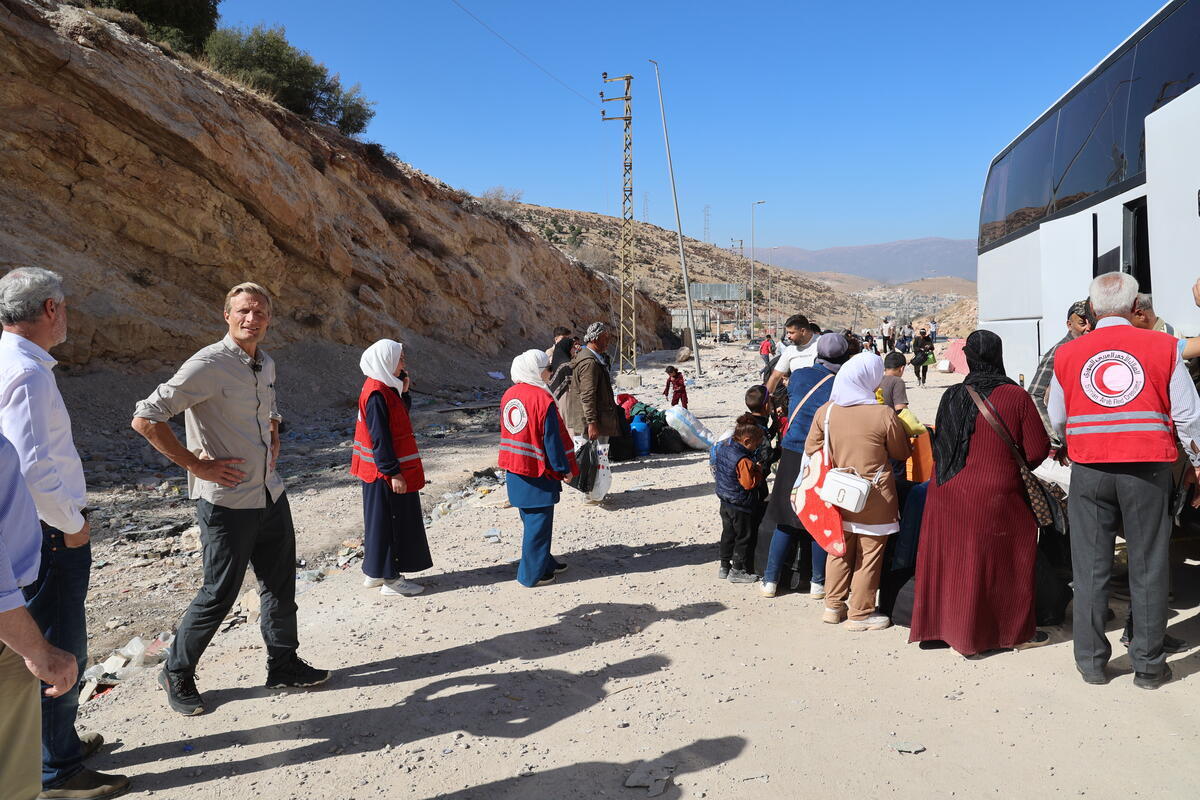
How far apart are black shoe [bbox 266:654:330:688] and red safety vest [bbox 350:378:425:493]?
4.62 feet

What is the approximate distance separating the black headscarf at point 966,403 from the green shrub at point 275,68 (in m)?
23.1

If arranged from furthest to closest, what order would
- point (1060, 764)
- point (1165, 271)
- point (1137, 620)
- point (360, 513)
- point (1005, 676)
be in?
1. point (360, 513)
2. point (1165, 271)
3. point (1005, 676)
4. point (1137, 620)
5. point (1060, 764)

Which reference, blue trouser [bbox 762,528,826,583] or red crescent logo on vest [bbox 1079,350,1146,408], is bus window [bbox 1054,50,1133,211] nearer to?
red crescent logo on vest [bbox 1079,350,1146,408]

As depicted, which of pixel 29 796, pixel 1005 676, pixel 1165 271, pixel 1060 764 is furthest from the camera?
pixel 1165 271

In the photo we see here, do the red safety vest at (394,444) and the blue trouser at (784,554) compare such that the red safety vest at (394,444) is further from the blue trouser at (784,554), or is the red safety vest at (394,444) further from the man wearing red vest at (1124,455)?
the man wearing red vest at (1124,455)

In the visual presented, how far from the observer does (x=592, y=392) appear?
25.5ft

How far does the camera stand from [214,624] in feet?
11.7

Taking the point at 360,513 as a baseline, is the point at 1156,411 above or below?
above

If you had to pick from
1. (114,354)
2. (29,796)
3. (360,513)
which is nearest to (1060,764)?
(29,796)

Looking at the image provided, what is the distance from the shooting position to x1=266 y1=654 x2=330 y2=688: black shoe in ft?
12.7

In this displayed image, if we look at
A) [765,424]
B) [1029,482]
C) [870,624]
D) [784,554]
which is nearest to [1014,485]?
[1029,482]

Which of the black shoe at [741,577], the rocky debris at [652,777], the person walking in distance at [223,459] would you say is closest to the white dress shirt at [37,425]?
the person walking in distance at [223,459]

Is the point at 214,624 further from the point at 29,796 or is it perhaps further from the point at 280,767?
the point at 29,796

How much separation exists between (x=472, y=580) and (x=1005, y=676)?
3521mm
